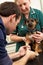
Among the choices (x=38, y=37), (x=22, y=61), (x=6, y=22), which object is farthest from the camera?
(x=38, y=37)

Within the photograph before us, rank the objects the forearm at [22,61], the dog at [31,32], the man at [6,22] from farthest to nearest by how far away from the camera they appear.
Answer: the dog at [31,32] → the forearm at [22,61] → the man at [6,22]

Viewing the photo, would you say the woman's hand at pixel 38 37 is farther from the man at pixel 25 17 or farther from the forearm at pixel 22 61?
the forearm at pixel 22 61

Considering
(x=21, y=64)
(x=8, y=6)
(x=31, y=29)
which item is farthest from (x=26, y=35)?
(x=8, y=6)

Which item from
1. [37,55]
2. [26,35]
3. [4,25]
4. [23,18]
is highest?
[4,25]

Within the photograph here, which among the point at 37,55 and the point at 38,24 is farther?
the point at 38,24

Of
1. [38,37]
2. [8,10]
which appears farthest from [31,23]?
[8,10]

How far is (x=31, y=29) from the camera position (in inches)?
89.4

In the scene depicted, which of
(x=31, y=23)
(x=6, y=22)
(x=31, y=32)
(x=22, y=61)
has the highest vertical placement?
(x=6, y=22)

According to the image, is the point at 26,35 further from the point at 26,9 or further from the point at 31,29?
the point at 26,9

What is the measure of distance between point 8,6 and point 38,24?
0.92m

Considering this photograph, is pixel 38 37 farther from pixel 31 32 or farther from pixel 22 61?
pixel 22 61

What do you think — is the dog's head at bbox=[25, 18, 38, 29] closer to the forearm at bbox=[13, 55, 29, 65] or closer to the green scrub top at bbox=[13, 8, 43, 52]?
the green scrub top at bbox=[13, 8, 43, 52]

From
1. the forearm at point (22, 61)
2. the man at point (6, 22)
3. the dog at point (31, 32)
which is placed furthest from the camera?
the dog at point (31, 32)

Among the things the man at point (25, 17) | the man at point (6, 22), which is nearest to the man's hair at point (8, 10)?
the man at point (6, 22)
